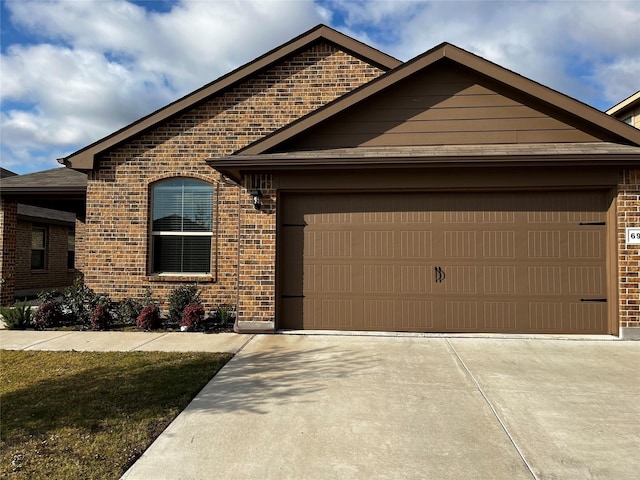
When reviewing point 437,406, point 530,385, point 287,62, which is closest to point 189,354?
point 437,406

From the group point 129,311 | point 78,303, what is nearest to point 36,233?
point 78,303

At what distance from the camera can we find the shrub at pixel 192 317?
7.81m

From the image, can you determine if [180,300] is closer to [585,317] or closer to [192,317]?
[192,317]

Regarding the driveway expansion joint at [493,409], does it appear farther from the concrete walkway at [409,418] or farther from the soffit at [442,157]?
the soffit at [442,157]

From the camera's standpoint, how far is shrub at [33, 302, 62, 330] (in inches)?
318

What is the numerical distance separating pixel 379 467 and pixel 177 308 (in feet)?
20.5

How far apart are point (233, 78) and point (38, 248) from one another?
10.1m

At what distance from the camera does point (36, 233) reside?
14305 mm

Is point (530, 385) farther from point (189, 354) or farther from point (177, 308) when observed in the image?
point (177, 308)

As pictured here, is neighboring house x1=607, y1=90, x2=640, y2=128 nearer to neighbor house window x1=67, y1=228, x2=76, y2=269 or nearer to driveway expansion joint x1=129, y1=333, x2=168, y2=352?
driveway expansion joint x1=129, y1=333, x2=168, y2=352

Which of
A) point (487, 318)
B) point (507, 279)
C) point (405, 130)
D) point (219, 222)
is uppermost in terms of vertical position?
point (405, 130)

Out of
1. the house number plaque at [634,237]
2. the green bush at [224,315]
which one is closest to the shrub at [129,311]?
the green bush at [224,315]

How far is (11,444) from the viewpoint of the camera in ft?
11.3

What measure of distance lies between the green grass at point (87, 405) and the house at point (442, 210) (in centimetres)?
234
